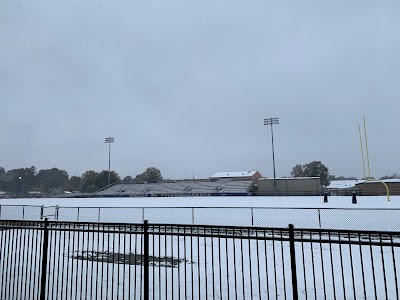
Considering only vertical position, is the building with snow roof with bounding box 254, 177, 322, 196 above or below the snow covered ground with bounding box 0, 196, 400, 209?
above

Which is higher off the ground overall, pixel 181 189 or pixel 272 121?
pixel 272 121

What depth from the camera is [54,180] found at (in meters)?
161

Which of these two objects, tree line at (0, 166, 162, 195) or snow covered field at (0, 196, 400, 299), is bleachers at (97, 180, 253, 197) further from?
snow covered field at (0, 196, 400, 299)

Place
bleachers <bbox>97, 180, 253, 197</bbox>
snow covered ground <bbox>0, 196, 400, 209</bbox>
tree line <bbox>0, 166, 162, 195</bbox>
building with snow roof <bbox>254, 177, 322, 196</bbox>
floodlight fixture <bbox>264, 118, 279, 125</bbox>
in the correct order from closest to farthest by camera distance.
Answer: snow covered ground <bbox>0, 196, 400, 209</bbox>, building with snow roof <bbox>254, 177, 322, 196</bbox>, bleachers <bbox>97, 180, 253, 197</bbox>, floodlight fixture <bbox>264, 118, 279, 125</bbox>, tree line <bbox>0, 166, 162, 195</bbox>

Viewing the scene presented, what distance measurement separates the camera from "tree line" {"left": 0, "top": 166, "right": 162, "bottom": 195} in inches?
4254

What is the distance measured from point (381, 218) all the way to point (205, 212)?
1081 cm

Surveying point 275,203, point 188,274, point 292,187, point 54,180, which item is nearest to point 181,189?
point 292,187

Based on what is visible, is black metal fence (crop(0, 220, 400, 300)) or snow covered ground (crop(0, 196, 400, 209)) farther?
snow covered ground (crop(0, 196, 400, 209))

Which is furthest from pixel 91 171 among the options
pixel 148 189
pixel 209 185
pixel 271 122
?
pixel 271 122

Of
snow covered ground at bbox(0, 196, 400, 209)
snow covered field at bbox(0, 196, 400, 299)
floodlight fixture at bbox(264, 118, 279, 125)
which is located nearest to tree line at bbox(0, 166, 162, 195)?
floodlight fixture at bbox(264, 118, 279, 125)

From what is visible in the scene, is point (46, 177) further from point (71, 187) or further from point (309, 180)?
point (309, 180)

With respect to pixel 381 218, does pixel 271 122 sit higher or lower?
higher

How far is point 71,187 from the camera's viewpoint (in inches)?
5689

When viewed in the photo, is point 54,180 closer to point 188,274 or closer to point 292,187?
A: point 292,187
